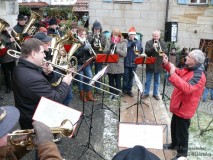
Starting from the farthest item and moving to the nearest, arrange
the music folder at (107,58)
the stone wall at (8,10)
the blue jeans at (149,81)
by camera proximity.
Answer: the stone wall at (8,10), the blue jeans at (149,81), the music folder at (107,58)

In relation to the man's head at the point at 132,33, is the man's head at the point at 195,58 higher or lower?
lower

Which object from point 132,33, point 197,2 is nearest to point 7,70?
point 132,33

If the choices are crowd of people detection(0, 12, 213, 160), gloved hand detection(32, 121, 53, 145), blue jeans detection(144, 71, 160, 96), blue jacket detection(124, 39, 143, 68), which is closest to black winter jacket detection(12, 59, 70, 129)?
crowd of people detection(0, 12, 213, 160)

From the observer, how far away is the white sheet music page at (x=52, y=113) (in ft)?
9.71

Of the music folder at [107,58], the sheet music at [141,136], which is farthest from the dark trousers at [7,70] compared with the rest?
the sheet music at [141,136]

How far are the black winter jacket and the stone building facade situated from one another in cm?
1029

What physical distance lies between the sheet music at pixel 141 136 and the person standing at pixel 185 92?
45.9 inches

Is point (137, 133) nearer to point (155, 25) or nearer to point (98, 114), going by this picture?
point (98, 114)

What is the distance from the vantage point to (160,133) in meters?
3.33

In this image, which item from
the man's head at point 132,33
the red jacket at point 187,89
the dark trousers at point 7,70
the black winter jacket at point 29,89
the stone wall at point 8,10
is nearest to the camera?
the black winter jacket at point 29,89

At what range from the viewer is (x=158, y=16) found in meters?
12.8

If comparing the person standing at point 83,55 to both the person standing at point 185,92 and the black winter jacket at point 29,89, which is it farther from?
the black winter jacket at point 29,89

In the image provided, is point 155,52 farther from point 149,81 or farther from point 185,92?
point 185,92

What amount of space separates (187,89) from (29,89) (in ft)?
8.13
